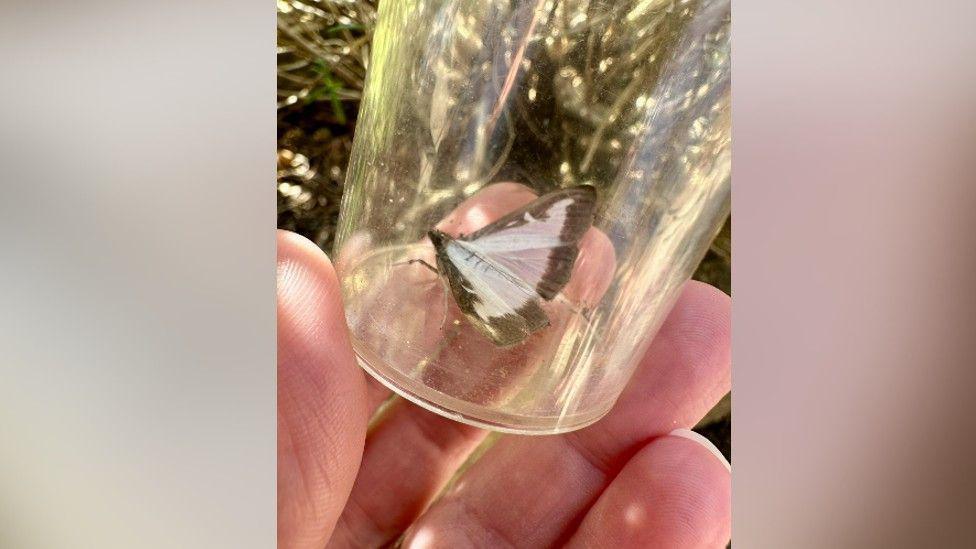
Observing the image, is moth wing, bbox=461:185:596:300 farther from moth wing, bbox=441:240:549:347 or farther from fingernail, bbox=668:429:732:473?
fingernail, bbox=668:429:732:473

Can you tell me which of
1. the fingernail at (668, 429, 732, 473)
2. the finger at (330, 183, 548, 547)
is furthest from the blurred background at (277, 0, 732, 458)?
the finger at (330, 183, 548, 547)


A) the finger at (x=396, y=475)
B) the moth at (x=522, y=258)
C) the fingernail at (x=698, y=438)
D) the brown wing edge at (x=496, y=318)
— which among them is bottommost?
the finger at (x=396, y=475)

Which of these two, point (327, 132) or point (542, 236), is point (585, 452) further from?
point (327, 132)

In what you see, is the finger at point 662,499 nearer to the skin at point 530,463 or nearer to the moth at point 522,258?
the skin at point 530,463

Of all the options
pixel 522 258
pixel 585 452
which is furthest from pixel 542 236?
pixel 585 452

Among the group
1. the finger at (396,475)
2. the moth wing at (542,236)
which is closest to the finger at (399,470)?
the finger at (396,475)
